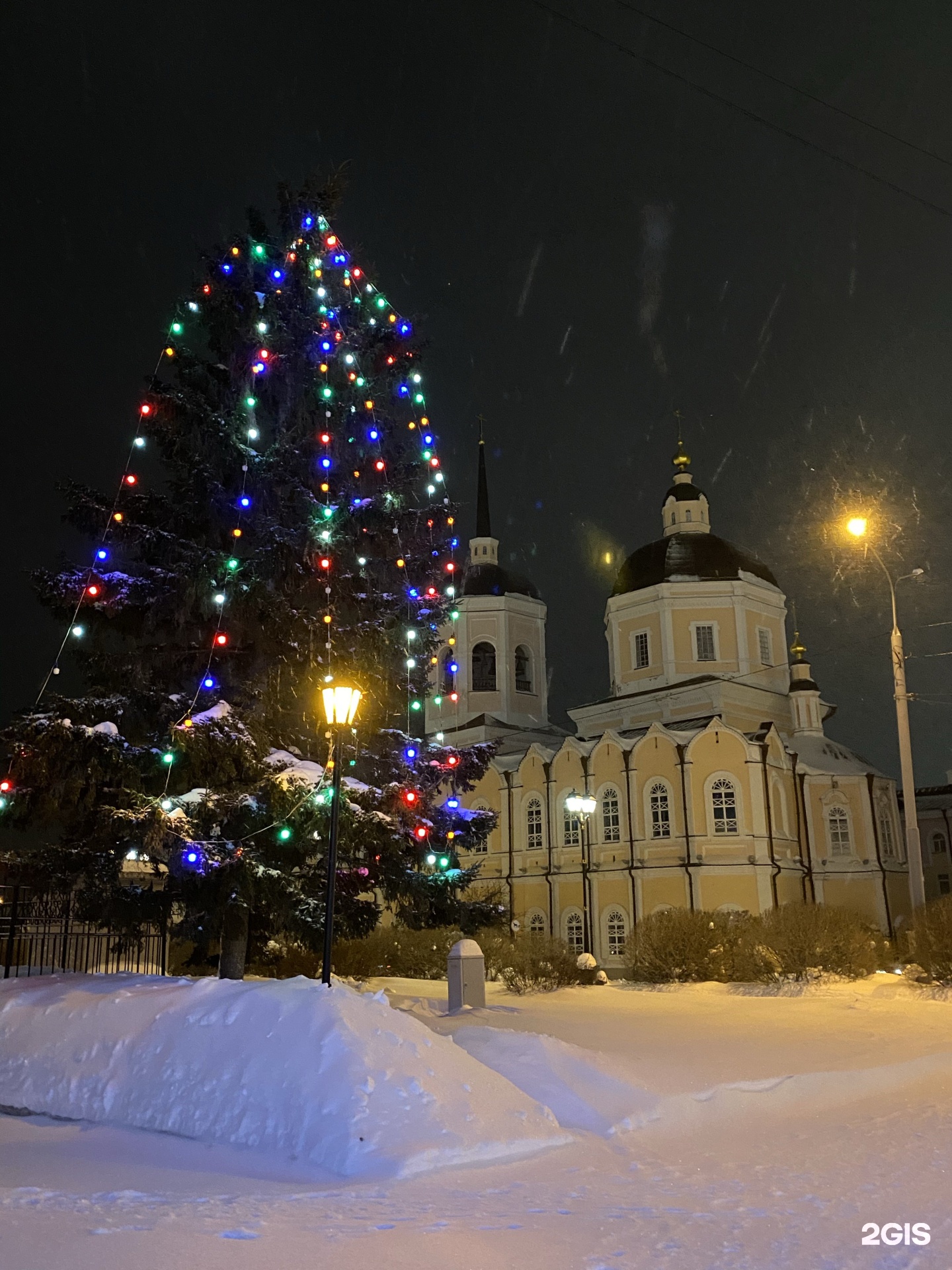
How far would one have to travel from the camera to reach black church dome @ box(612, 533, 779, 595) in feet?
128

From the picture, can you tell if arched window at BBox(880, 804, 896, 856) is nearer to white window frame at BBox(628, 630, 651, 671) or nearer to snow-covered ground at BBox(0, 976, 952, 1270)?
white window frame at BBox(628, 630, 651, 671)

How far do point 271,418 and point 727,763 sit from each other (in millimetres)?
23317

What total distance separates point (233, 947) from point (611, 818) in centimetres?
2481

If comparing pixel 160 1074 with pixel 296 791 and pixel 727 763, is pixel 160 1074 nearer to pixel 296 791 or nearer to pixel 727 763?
pixel 296 791

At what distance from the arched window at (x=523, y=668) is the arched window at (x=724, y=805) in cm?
1191

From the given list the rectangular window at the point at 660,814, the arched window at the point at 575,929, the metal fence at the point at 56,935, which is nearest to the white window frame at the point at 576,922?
the arched window at the point at 575,929

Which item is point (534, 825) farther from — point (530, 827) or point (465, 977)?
point (465, 977)

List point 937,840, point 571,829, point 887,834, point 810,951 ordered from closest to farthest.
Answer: point 810,951 → point 887,834 → point 571,829 → point 937,840

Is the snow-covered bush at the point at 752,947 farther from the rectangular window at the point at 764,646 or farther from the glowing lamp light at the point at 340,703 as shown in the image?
the rectangular window at the point at 764,646

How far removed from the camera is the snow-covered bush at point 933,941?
1770cm

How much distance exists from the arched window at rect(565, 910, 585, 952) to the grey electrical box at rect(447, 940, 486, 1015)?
72.2ft

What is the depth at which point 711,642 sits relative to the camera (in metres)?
38.1

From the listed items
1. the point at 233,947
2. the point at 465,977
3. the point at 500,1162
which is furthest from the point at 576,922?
the point at 500,1162

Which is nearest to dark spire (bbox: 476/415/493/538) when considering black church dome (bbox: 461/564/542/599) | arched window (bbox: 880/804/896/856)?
black church dome (bbox: 461/564/542/599)
